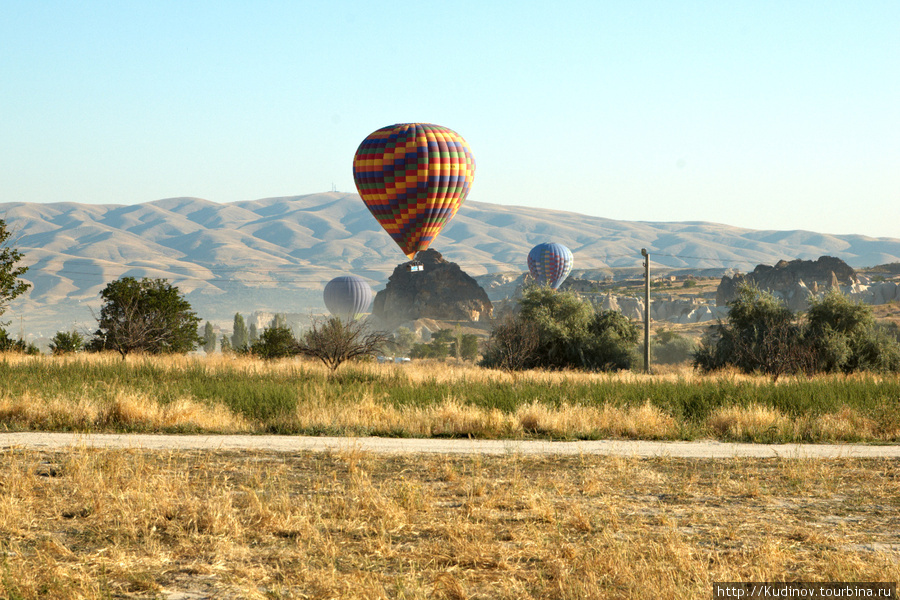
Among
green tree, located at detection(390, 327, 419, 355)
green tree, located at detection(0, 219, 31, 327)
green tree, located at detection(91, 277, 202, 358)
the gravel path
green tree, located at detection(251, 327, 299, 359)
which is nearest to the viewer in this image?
the gravel path

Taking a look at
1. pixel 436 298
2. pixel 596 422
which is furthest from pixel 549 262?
pixel 596 422

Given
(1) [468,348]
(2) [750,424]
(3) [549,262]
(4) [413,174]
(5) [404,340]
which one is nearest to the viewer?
(2) [750,424]

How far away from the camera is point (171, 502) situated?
10.2 metres

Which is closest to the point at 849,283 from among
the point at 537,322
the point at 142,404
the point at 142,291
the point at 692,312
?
the point at 692,312

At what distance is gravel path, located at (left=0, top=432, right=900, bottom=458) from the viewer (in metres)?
15.2

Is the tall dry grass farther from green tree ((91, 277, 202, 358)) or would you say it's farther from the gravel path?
green tree ((91, 277, 202, 358))

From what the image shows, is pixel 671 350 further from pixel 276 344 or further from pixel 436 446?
pixel 436 446

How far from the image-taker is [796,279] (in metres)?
147

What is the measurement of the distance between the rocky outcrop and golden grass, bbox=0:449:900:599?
135 meters

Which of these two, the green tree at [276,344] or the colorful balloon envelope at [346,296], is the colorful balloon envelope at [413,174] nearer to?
the green tree at [276,344]

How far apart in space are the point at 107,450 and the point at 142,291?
3221 cm

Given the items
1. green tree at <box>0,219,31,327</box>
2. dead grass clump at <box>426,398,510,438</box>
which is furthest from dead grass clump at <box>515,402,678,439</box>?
green tree at <box>0,219,31,327</box>

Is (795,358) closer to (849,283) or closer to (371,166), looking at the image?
(371,166)

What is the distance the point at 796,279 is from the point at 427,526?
150 m
